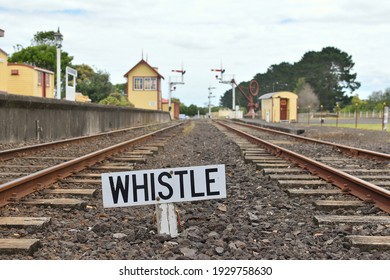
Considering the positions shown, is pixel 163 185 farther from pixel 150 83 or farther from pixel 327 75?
pixel 327 75

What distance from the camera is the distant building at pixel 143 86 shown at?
55.0 metres

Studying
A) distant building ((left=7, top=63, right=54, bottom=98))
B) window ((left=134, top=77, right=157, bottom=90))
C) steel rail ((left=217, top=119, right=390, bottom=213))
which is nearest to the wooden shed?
window ((left=134, top=77, right=157, bottom=90))

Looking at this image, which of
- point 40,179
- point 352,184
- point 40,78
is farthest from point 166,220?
point 40,78

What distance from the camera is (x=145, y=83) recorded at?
55250 millimetres

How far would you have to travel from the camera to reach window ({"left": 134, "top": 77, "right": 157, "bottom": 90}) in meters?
55.2

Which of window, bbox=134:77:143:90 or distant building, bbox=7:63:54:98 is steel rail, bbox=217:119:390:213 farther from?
window, bbox=134:77:143:90

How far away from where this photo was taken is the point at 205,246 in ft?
11.2

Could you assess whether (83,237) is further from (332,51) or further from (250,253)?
(332,51)

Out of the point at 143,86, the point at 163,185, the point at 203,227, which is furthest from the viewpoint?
the point at 143,86

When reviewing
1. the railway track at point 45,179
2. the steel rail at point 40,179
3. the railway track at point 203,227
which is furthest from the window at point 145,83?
the railway track at point 203,227

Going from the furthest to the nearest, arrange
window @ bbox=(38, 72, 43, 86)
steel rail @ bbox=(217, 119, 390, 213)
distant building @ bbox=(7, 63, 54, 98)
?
window @ bbox=(38, 72, 43, 86) → distant building @ bbox=(7, 63, 54, 98) → steel rail @ bbox=(217, 119, 390, 213)

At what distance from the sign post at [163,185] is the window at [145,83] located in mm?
51996

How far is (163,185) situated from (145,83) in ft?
172
